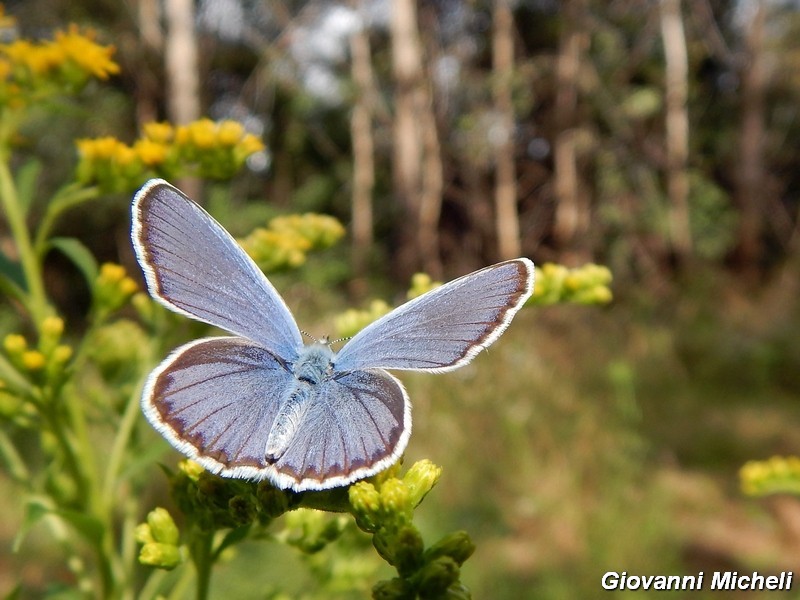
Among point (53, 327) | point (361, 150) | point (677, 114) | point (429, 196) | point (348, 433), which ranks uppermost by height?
point (677, 114)

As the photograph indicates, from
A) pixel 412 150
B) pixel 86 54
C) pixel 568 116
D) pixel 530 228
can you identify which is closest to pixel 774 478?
pixel 86 54

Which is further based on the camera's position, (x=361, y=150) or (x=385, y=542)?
(x=361, y=150)

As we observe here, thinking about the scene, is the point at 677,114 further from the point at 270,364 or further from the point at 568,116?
the point at 270,364

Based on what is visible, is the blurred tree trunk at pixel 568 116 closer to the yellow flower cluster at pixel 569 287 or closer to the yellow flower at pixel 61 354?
the yellow flower cluster at pixel 569 287

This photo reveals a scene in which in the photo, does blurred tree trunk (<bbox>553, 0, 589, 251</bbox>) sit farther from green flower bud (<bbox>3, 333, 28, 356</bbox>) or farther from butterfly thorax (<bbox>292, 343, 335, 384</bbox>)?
green flower bud (<bbox>3, 333, 28, 356</bbox>)

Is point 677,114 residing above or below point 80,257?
above
